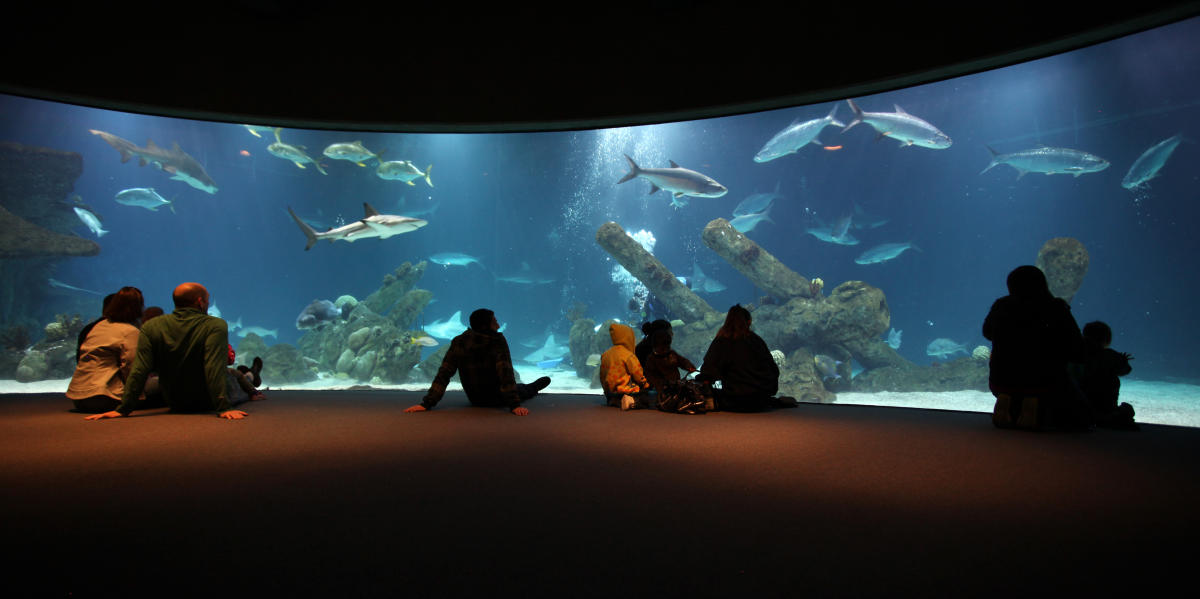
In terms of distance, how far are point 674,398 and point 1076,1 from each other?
4881 mm

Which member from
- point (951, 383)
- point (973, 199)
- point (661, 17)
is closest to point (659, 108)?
point (661, 17)

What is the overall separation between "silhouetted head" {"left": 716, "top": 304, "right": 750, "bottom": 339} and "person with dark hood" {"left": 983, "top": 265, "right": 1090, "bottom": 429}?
1892mm

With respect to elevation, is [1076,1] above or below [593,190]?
below

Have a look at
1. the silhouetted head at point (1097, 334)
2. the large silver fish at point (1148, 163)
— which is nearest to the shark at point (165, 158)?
the silhouetted head at point (1097, 334)

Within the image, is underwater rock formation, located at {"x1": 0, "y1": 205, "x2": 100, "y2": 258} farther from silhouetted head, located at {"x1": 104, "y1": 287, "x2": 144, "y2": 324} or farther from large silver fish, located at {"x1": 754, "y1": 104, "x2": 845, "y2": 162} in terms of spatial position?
large silver fish, located at {"x1": 754, "y1": 104, "x2": 845, "y2": 162}

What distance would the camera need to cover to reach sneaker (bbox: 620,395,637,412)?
5.14 metres

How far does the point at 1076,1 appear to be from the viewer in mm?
4172

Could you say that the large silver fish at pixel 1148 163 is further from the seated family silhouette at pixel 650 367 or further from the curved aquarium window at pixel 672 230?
the seated family silhouette at pixel 650 367

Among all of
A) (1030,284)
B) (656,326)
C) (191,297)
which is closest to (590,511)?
(656,326)

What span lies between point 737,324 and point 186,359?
16.6 feet

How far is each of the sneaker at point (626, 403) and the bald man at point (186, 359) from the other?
3.52 meters

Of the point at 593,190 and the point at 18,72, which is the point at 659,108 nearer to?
the point at 18,72

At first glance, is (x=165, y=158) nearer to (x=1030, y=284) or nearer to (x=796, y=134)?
(x=796, y=134)

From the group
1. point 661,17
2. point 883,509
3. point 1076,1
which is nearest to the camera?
point 883,509
